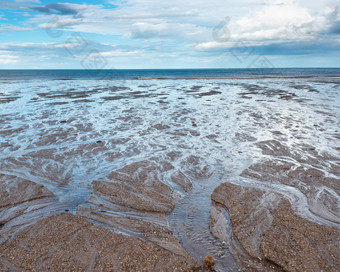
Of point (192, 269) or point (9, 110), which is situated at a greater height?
point (192, 269)

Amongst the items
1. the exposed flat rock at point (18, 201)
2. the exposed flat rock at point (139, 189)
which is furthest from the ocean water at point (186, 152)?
the exposed flat rock at point (139, 189)

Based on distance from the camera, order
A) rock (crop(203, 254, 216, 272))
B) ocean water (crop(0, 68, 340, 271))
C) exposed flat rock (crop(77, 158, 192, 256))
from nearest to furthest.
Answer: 1. rock (crop(203, 254, 216, 272))
2. exposed flat rock (crop(77, 158, 192, 256))
3. ocean water (crop(0, 68, 340, 271))

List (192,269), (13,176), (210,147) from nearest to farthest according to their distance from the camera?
(192,269)
(13,176)
(210,147)

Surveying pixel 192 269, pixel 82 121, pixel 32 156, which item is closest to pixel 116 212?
pixel 192 269

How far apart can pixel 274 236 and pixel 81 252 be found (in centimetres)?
481

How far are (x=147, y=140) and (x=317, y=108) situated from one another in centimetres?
1966

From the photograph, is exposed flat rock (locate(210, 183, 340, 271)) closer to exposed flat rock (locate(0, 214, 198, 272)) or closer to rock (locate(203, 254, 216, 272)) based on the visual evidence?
rock (locate(203, 254, 216, 272))

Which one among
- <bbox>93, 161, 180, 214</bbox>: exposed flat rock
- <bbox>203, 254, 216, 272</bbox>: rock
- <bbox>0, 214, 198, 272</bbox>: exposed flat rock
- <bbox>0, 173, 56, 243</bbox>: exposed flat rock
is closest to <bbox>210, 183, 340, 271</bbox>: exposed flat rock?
<bbox>203, 254, 216, 272</bbox>: rock

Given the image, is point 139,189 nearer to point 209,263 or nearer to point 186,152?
point 209,263

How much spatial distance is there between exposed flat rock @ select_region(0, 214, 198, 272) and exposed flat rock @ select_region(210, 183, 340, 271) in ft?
5.10

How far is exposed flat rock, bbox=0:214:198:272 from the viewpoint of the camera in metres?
5.41

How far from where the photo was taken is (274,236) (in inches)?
250

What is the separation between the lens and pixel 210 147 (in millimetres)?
13430

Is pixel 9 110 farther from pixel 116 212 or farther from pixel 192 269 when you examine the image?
pixel 192 269
